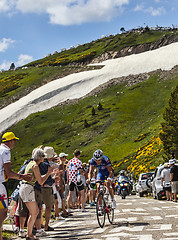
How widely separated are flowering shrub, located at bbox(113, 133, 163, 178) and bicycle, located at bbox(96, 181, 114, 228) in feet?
129

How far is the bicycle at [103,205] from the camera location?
10.0m

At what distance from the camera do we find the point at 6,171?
22.4ft

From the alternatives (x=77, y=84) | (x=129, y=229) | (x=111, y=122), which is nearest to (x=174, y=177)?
(x=129, y=229)

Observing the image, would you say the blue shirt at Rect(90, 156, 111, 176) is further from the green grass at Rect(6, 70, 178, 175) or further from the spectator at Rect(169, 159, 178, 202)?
the green grass at Rect(6, 70, 178, 175)

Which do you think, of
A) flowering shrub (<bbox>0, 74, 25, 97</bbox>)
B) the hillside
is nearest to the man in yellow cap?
the hillside

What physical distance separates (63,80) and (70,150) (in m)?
54.5

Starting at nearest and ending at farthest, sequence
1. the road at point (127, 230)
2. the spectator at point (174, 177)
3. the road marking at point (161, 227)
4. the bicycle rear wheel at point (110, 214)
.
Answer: the road at point (127, 230) < the road marking at point (161, 227) < the bicycle rear wheel at point (110, 214) < the spectator at point (174, 177)

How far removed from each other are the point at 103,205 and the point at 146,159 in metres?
50.2

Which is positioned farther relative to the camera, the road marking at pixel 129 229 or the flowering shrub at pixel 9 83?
the flowering shrub at pixel 9 83

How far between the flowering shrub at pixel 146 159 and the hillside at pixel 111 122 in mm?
243

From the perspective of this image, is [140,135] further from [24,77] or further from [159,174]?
[24,77]

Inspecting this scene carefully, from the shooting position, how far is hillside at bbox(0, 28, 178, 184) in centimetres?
8106

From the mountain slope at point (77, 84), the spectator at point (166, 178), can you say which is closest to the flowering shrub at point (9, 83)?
the mountain slope at point (77, 84)

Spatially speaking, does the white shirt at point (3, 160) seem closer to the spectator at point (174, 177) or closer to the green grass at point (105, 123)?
the spectator at point (174, 177)
